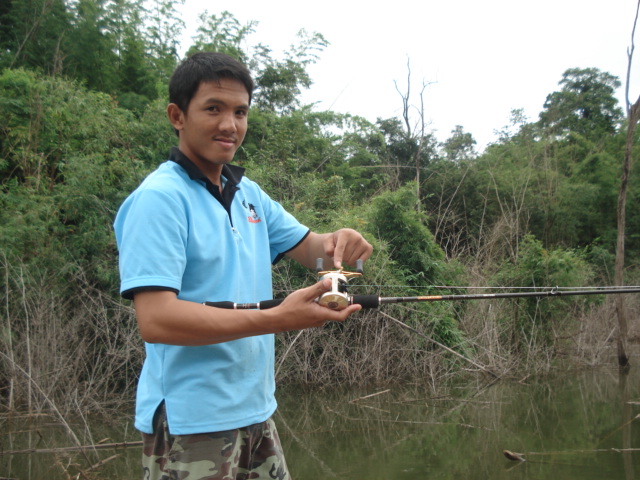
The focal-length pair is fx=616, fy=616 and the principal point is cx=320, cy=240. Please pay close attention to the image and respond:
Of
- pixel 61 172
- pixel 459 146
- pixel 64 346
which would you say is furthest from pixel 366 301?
pixel 459 146

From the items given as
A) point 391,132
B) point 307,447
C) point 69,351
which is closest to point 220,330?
point 307,447

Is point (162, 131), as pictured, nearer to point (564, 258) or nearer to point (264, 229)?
point (564, 258)

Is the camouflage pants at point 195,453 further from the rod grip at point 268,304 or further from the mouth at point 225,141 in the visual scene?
the mouth at point 225,141

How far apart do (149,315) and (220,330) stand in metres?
0.17

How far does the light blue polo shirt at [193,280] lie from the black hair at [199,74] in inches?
6.6

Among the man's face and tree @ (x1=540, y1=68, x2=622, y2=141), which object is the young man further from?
tree @ (x1=540, y1=68, x2=622, y2=141)

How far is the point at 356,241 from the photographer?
2035 millimetres

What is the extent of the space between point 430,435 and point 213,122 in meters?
4.75

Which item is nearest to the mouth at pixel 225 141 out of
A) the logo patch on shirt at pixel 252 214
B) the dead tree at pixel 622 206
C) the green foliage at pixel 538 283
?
the logo patch on shirt at pixel 252 214

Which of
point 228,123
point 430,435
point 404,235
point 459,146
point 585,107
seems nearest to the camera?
point 228,123

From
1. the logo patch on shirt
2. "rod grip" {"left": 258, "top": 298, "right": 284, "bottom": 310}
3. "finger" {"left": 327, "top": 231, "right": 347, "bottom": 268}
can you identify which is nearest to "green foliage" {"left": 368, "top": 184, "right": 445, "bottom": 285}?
"finger" {"left": 327, "top": 231, "right": 347, "bottom": 268}

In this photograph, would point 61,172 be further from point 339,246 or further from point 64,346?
point 339,246

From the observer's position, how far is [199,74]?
172cm

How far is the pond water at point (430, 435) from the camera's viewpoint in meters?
4.77
